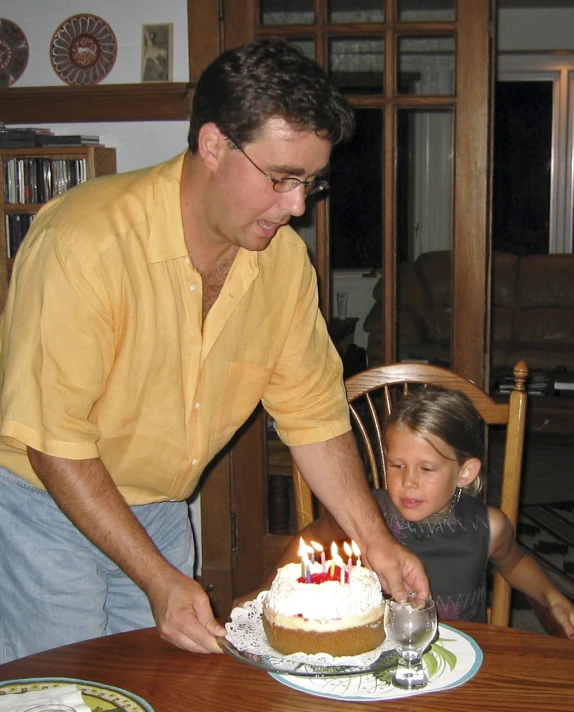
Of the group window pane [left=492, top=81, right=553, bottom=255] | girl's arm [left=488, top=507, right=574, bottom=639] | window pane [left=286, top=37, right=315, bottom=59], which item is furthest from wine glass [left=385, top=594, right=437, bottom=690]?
window pane [left=492, top=81, right=553, bottom=255]

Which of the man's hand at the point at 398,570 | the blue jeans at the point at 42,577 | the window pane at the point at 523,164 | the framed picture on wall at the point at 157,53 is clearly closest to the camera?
the man's hand at the point at 398,570

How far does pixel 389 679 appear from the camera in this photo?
115 centimetres

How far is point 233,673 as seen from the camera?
1162 mm

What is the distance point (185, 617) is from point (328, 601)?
0.19 metres

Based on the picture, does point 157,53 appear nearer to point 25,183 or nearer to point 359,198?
point 25,183

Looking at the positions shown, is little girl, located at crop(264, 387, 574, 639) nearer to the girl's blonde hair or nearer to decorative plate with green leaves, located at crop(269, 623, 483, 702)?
the girl's blonde hair

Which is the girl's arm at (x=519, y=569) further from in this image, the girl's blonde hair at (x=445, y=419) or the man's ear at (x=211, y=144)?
the man's ear at (x=211, y=144)

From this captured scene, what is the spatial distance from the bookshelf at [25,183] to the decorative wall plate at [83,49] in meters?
0.25

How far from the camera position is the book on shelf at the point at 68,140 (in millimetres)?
2932

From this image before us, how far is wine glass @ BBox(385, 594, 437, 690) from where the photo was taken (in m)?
1.14

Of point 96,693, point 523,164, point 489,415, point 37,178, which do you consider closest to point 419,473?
point 489,415

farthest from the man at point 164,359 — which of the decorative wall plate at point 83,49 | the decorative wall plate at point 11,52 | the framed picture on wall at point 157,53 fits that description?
the decorative wall plate at point 11,52

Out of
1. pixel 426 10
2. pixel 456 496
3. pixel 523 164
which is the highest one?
pixel 426 10

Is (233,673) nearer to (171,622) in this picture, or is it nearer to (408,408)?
(171,622)
